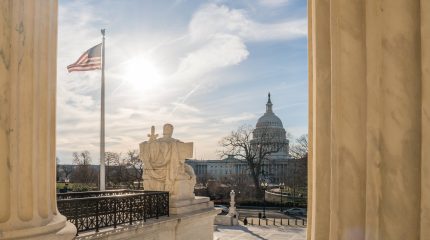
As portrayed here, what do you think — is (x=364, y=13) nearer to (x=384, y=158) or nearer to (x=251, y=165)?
(x=384, y=158)

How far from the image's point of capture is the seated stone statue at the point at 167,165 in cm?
1270

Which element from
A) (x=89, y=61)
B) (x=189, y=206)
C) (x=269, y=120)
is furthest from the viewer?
(x=269, y=120)

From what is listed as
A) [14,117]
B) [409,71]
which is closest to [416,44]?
[409,71]

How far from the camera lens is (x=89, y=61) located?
18406 mm

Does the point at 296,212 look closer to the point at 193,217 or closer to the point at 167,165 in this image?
the point at 193,217

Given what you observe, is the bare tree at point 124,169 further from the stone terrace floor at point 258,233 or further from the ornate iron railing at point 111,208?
the ornate iron railing at point 111,208

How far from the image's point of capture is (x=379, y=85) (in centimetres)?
226

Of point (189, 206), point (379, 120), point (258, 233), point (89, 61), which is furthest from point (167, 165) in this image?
point (258, 233)

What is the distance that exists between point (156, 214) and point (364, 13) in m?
9.91

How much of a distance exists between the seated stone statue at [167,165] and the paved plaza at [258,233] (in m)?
8.16

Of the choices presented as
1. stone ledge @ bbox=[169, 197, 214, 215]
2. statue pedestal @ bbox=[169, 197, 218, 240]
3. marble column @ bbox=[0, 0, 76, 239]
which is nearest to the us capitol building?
stone ledge @ bbox=[169, 197, 214, 215]

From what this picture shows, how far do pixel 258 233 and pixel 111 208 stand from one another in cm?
1486

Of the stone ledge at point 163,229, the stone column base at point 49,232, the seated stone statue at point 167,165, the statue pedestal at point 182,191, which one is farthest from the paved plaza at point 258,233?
the stone column base at point 49,232

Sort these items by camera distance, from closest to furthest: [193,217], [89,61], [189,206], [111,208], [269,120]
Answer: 1. [111,208]
2. [193,217]
3. [189,206]
4. [89,61]
5. [269,120]
